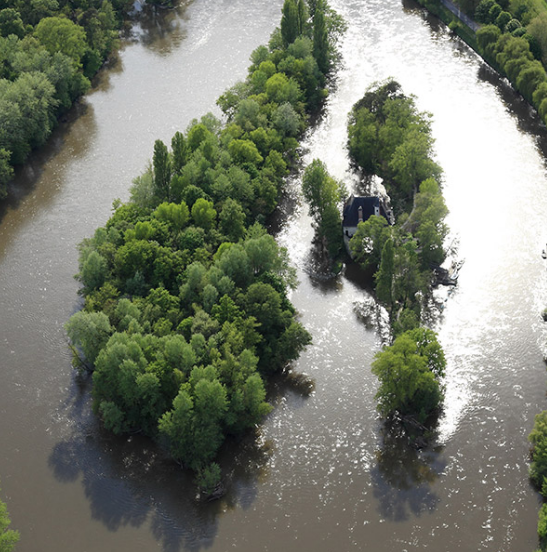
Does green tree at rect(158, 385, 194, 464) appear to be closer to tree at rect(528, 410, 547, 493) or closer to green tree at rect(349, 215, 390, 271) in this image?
green tree at rect(349, 215, 390, 271)

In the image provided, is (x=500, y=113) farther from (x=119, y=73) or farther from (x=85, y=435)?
(x=85, y=435)

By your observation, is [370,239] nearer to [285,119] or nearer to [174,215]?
[174,215]

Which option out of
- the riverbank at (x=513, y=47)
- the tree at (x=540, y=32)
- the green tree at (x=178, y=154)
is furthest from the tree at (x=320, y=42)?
the green tree at (x=178, y=154)

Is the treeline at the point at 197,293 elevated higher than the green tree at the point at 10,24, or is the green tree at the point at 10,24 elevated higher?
the treeline at the point at 197,293

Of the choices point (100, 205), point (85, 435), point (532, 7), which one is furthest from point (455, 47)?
point (85, 435)

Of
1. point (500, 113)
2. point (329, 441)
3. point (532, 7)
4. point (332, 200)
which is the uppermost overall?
point (532, 7)

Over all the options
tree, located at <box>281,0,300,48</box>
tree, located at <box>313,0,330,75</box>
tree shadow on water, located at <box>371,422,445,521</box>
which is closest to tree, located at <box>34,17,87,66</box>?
tree, located at <box>281,0,300,48</box>

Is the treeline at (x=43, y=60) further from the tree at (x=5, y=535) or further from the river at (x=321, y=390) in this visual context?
the tree at (x=5, y=535)
